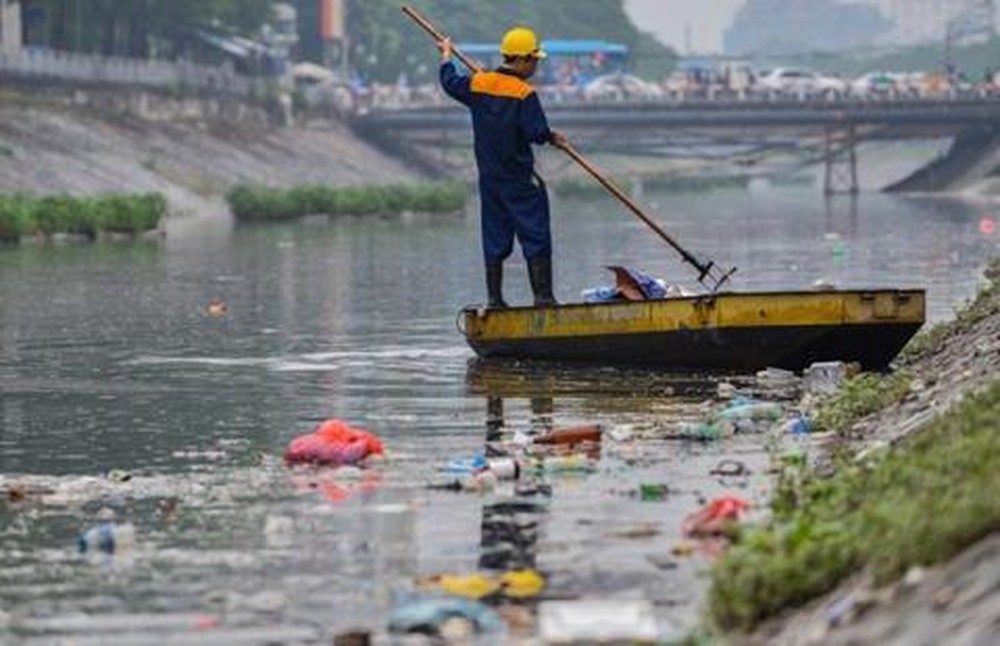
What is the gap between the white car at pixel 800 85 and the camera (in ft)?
510

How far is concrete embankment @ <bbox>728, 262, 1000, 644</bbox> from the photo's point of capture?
13219 mm

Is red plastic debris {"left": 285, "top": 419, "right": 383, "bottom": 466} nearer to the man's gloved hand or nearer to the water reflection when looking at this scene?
the water reflection

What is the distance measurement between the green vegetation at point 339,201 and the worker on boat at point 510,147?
62308 mm

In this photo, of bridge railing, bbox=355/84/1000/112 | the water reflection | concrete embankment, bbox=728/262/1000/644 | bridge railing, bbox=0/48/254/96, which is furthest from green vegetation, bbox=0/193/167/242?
bridge railing, bbox=355/84/1000/112

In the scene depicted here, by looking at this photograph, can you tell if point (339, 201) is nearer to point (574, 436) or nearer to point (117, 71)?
point (117, 71)

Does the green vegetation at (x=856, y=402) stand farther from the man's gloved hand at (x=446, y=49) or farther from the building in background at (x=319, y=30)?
the building in background at (x=319, y=30)

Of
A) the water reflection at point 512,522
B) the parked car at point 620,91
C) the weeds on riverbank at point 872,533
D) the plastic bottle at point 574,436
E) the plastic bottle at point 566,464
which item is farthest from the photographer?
the parked car at point 620,91

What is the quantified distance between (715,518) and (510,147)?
461 inches

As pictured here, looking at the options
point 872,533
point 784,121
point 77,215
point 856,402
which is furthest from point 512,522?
point 784,121

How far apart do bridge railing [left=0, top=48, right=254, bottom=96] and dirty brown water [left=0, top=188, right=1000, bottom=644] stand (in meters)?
50.6

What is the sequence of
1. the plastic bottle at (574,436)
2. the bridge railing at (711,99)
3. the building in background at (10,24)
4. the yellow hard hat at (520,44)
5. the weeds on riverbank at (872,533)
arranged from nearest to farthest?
the weeds on riverbank at (872,533) → the plastic bottle at (574,436) → the yellow hard hat at (520,44) → the building in background at (10,24) → the bridge railing at (711,99)

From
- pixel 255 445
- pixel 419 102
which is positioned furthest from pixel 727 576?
pixel 419 102

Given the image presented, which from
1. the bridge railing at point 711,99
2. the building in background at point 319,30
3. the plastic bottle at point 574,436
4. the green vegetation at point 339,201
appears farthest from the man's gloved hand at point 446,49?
the building in background at point 319,30

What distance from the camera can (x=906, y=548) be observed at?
14016 millimetres
